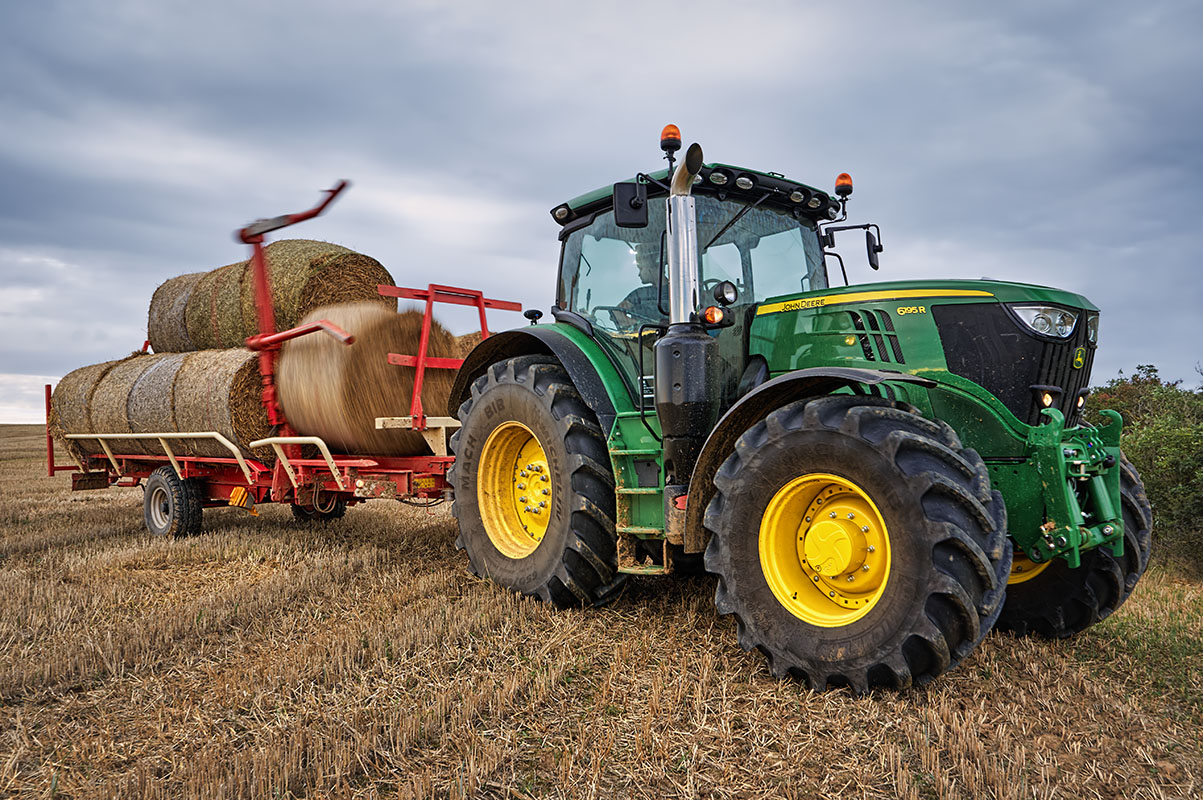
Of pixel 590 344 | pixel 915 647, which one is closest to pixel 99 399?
pixel 590 344

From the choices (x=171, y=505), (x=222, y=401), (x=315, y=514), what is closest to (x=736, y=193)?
(x=222, y=401)

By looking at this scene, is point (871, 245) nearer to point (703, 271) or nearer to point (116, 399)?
point (703, 271)

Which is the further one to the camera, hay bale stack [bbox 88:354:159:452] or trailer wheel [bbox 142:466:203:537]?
hay bale stack [bbox 88:354:159:452]

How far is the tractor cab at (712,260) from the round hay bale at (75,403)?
6398mm

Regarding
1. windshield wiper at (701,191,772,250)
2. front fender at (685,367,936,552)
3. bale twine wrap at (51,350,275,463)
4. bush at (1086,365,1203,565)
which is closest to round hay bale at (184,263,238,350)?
bale twine wrap at (51,350,275,463)

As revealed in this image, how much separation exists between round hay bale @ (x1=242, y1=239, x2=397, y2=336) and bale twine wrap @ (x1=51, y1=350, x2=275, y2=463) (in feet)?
1.60

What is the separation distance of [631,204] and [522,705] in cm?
228

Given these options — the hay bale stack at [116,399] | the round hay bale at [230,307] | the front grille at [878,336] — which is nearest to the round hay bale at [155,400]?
the hay bale stack at [116,399]

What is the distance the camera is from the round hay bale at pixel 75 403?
8.62 m

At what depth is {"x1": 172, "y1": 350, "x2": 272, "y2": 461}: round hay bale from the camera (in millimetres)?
6789

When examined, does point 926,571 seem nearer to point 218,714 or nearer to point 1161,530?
point 218,714

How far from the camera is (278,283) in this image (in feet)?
23.1

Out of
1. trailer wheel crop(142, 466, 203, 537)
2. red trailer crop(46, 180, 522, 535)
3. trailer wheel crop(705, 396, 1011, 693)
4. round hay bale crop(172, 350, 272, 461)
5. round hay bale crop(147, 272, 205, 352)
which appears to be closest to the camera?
trailer wheel crop(705, 396, 1011, 693)

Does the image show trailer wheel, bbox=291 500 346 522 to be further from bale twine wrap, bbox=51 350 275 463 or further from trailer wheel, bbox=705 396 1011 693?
trailer wheel, bbox=705 396 1011 693
